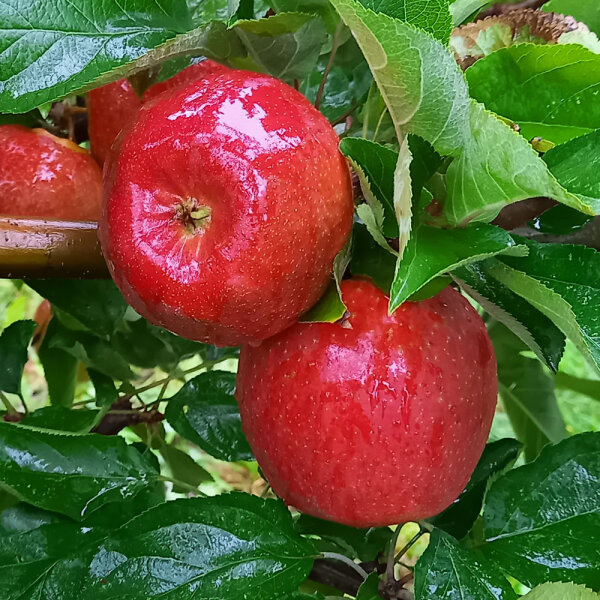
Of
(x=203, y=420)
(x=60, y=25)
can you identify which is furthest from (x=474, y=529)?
(x=60, y=25)

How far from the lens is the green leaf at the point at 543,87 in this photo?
0.33 meters

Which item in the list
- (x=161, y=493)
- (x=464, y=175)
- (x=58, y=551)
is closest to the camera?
(x=464, y=175)

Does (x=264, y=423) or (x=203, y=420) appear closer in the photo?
(x=264, y=423)

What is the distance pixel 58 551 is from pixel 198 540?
12 cm

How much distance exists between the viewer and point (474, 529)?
624mm

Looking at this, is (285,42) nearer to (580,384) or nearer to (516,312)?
(516,312)

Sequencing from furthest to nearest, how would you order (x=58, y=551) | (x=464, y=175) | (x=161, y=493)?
(x=161, y=493) < (x=58, y=551) < (x=464, y=175)

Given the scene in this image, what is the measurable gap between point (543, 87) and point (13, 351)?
1.56 feet

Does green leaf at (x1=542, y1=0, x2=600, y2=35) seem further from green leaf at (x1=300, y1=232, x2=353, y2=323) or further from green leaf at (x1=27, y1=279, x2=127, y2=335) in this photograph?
green leaf at (x1=27, y1=279, x2=127, y2=335)

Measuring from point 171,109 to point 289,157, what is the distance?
2.5 inches

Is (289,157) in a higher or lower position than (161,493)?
higher

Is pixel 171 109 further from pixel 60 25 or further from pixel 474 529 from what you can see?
pixel 474 529

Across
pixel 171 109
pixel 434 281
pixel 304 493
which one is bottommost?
pixel 304 493

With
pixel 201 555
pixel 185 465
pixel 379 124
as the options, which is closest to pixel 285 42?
pixel 379 124
